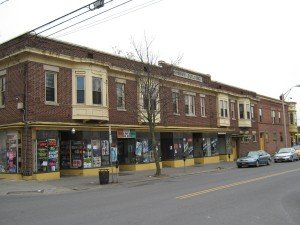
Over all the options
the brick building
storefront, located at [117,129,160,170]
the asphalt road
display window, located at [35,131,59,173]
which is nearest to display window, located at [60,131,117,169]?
the brick building

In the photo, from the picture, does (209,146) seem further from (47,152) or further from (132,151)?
(47,152)

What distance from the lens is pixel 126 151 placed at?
3150 centimetres

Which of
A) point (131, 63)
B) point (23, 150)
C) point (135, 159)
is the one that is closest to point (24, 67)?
point (23, 150)

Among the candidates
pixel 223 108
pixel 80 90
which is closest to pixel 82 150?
pixel 80 90

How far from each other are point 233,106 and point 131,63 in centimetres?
1915

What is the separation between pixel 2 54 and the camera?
84.5 ft

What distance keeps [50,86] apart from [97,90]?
3.37 meters

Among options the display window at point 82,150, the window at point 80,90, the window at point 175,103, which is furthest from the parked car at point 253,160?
the window at point 80,90

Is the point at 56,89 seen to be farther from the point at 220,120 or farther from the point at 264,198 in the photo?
the point at 220,120

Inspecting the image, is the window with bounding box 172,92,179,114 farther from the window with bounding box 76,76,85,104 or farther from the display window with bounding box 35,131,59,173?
the display window with bounding box 35,131,59,173

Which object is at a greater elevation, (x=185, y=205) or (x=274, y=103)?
(x=274, y=103)

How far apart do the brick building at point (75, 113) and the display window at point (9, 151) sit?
57 millimetres

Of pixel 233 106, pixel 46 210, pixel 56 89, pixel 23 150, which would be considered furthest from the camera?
pixel 233 106

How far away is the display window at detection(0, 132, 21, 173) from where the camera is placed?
79.3 feet
